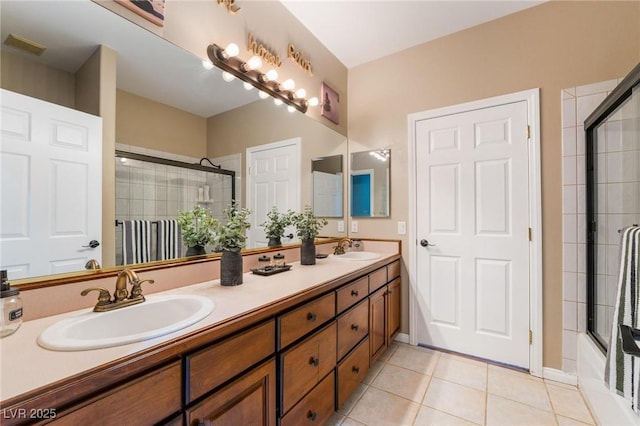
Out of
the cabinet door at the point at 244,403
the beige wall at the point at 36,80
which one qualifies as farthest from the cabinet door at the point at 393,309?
the beige wall at the point at 36,80

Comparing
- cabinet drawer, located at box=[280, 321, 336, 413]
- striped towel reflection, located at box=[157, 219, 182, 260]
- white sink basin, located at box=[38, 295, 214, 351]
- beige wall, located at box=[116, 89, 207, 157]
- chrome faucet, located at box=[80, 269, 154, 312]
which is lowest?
cabinet drawer, located at box=[280, 321, 336, 413]

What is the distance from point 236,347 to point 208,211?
78cm

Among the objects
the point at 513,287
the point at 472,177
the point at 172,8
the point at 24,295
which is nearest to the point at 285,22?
the point at 172,8

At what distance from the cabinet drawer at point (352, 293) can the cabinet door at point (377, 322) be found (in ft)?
0.44

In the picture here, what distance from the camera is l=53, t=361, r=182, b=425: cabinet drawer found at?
61 cm

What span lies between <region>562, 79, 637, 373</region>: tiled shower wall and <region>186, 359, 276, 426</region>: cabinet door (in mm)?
2020

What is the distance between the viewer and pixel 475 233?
7.22 ft

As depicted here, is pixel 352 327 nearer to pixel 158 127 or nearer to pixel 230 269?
pixel 230 269

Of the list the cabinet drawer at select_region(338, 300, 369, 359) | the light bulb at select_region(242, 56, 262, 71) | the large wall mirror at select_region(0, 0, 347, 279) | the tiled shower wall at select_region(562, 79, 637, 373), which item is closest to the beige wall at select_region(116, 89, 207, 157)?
the large wall mirror at select_region(0, 0, 347, 279)

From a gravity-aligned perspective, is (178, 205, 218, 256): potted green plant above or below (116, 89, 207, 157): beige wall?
below

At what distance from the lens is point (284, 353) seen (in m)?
1.12

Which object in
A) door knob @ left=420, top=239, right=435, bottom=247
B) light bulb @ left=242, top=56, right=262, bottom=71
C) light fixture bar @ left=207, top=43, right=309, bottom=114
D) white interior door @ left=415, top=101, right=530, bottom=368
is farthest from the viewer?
door knob @ left=420, top=239, right=435, bottom=247

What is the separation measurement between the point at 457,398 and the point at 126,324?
188cm

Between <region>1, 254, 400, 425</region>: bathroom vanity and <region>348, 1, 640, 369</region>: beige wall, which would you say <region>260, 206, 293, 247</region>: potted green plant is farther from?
<region>348, 1, 640, 369</region>: beige wall
